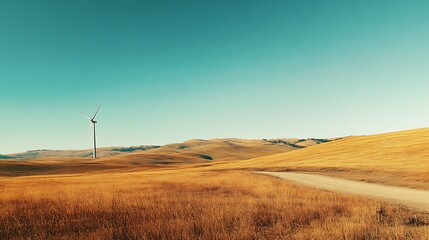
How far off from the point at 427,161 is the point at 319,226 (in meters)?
33.3

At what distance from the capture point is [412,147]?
152 ft

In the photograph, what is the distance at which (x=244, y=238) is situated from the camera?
7941mm

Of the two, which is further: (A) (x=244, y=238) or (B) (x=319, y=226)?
(B) (x=319, y=226)

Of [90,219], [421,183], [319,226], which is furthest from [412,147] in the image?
[90,219]

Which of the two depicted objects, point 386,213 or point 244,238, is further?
point 386,213

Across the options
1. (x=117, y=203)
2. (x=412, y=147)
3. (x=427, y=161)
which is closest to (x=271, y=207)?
(x=117, y=203)

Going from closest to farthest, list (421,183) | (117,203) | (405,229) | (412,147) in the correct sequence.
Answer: (405,229)
(117,203)
(421,183)
(412,147)

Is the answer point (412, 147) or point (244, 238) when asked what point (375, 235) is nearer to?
point (244, 238)

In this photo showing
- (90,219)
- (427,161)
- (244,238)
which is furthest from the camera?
(427,161)

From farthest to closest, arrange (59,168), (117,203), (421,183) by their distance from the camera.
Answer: (59,168) < (421,183) < (117,203)

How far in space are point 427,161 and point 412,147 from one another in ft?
42.6

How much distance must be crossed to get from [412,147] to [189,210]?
153ft

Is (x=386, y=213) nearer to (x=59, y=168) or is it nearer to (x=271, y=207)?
(x=271, y=207)

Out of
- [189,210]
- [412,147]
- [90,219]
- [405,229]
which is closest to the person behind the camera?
[405,229]
